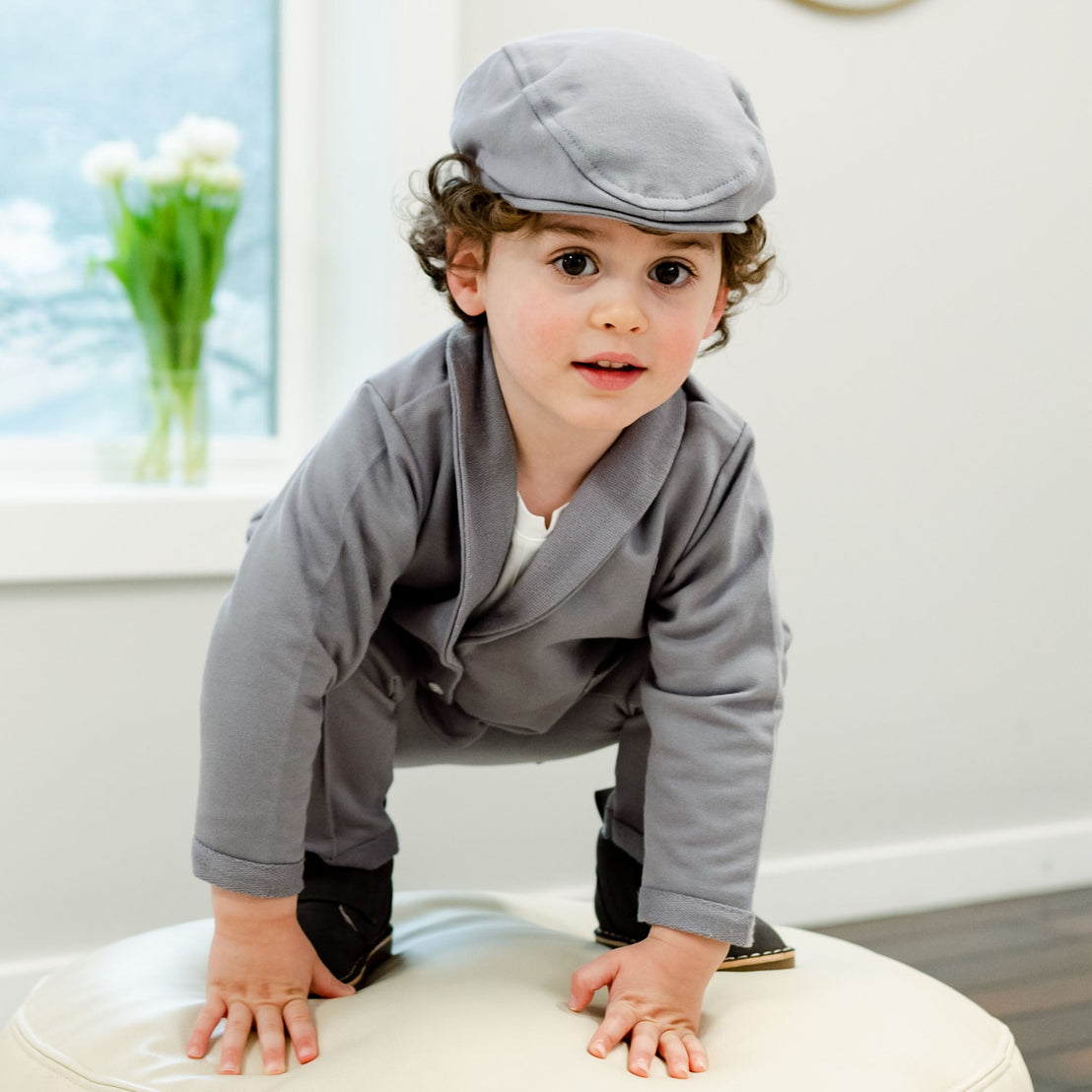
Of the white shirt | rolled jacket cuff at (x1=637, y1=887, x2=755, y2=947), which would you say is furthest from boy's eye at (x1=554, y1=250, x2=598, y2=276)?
rolled jacket cuff at (x1=637, y1=887, x2=755, y2=947)

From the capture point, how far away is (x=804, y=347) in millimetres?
1934

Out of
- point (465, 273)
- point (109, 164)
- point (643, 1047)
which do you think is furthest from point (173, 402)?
point (643, 1047)

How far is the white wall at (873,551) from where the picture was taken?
167cm

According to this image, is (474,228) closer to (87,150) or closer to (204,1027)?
(204,1027)

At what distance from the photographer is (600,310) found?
38.5 inches

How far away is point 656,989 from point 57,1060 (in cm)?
46

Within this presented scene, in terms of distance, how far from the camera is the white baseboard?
2.06 m

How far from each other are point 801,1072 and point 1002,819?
132cm

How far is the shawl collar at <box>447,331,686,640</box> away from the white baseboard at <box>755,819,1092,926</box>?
1.05m

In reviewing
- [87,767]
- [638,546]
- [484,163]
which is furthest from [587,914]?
[484,163]

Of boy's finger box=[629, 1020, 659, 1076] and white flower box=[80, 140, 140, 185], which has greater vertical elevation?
white flower box=[80, 140, 140, 185]

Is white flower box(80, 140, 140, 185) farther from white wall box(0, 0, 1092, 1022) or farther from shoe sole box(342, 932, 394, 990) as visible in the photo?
shoe sole box(342, 932, 394, 990)

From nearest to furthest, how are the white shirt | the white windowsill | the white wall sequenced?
the white shirt < the white windowsill < the white wall

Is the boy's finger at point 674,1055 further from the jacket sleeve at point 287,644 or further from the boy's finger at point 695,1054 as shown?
the jacket sleeve at point 287,644
